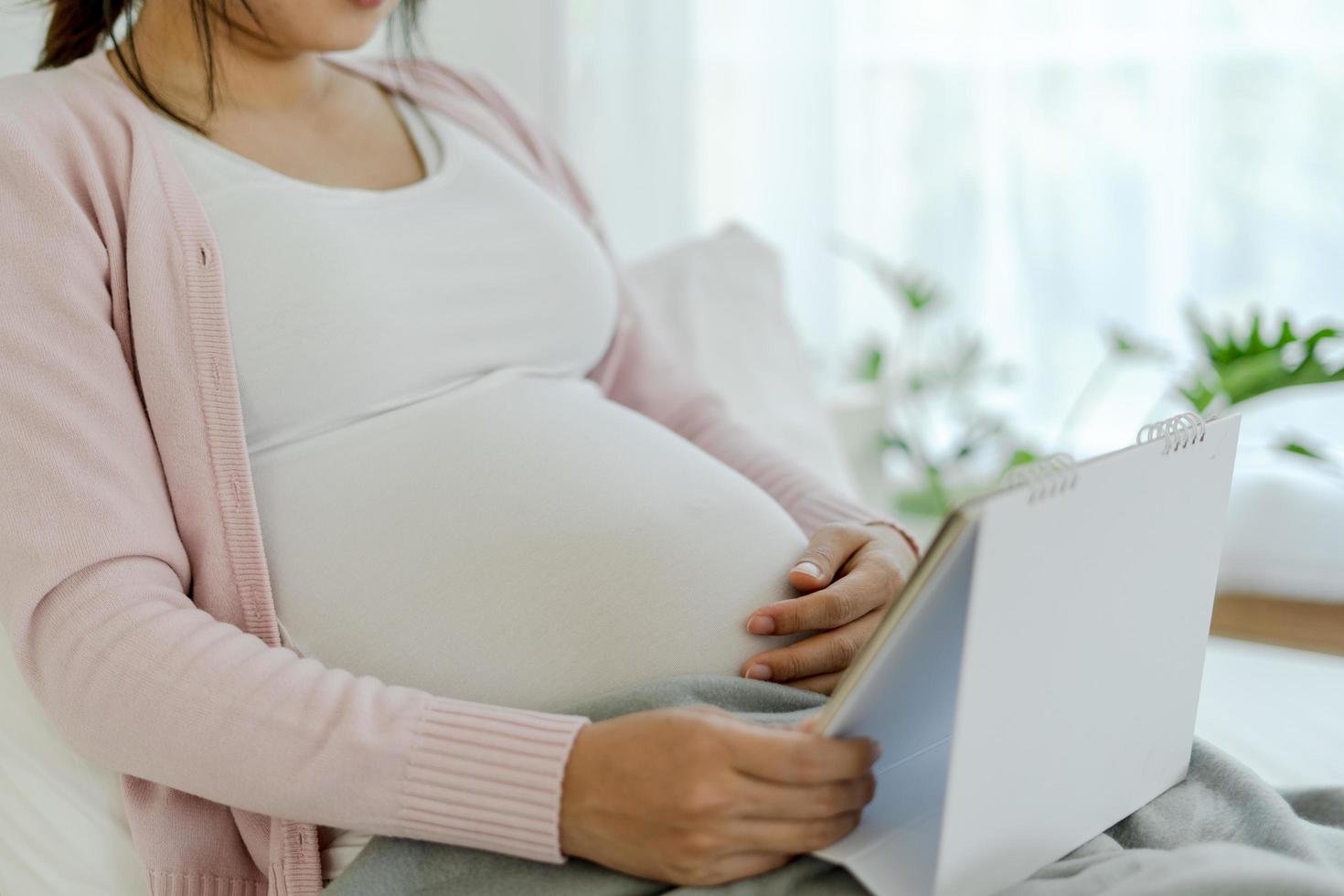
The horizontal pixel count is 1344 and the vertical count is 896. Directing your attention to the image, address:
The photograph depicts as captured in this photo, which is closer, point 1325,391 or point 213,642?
point 213,642

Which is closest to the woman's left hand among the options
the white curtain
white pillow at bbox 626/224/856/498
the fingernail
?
the fingernail

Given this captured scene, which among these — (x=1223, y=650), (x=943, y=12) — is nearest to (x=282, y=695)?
(x=1223, y=650)

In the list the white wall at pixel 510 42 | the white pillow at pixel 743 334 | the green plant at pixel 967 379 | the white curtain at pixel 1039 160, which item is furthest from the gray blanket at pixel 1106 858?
the white curtain at pixel 1039 160

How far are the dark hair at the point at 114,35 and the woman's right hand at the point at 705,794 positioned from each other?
0.57 m

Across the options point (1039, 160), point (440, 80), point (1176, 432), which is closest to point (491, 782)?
point (1176, 432)

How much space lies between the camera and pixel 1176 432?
1.92 ft

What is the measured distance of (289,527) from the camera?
2.57 feet

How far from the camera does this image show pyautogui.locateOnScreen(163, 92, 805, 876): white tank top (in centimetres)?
75

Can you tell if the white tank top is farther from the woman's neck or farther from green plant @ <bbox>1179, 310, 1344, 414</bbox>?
green plant @ <bbox>1179, 310, 1344, 414</bbox>

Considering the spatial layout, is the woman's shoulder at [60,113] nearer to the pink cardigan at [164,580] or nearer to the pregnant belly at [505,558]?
the pink cardigan at [164,580]

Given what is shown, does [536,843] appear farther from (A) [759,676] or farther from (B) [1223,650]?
(B) [1223,650]

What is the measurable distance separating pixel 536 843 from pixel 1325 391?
2704 millimetres

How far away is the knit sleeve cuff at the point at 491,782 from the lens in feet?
2.02

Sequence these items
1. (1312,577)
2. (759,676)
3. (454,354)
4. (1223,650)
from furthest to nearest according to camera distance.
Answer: (1312,577) → (1223,650) → (454,354) → (759,676)
